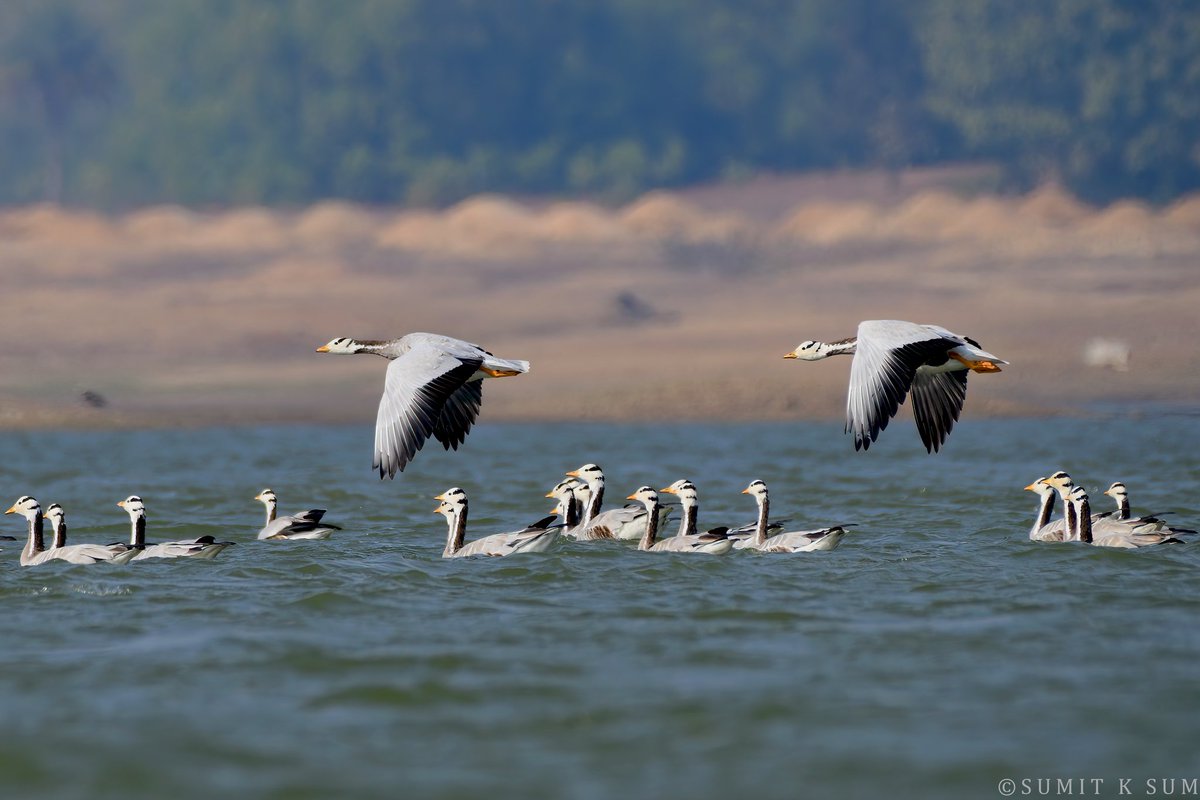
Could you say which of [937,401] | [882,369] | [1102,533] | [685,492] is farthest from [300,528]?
[1102,533]

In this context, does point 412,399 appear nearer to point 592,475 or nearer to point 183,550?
point 183,550

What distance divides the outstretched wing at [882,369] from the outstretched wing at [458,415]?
195 inches

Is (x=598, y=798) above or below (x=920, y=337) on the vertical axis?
below

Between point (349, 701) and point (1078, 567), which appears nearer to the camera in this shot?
point (349, 701)

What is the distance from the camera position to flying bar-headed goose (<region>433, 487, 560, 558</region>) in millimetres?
20562

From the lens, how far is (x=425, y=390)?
18.8 metres

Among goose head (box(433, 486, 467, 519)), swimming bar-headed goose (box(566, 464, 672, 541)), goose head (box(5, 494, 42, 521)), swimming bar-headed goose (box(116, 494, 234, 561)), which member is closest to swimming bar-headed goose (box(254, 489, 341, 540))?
swimming bar-headed goose (box(116, 494, 234, 561))

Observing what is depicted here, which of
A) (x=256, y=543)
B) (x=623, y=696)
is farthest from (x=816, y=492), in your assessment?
(x=623, y=696)

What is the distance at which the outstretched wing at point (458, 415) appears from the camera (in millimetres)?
21359

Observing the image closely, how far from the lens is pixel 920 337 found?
19.2 meters

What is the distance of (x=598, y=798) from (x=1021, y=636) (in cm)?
562

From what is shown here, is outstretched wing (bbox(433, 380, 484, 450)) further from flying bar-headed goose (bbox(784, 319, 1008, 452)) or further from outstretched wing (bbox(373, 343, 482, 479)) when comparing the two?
flying bar-headed goose (bbox(784, 319, 1008, 452))

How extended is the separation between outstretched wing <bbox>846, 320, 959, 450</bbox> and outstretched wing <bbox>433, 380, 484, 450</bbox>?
4.96 m

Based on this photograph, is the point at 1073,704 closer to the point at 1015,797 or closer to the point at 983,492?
the point at 1015,797
